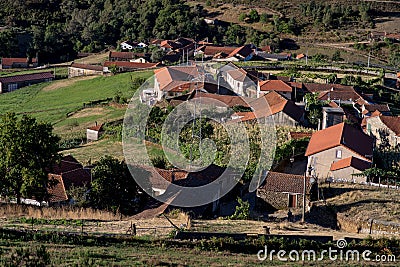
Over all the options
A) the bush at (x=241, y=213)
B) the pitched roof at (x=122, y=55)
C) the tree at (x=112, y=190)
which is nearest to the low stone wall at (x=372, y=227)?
the bush at (x=241, y=213)

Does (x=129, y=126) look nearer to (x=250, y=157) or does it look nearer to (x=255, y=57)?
(x=250, y=157)

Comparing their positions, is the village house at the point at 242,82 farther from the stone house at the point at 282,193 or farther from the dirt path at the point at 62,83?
the dirt path at the point at 62,83

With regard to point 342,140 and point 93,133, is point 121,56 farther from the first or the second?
point 342,140

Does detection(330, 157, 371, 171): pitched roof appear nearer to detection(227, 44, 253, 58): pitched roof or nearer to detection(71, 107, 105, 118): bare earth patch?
detection(71, 107, 105, 118): bare earth patch

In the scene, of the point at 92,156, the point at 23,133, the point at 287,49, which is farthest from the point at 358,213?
the point at 287,49

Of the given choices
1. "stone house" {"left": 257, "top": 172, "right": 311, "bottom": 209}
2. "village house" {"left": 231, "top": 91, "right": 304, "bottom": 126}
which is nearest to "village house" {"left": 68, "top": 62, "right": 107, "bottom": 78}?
"village house" {"left": 231, "top": 91, "right": 304, "bottom": 126}
